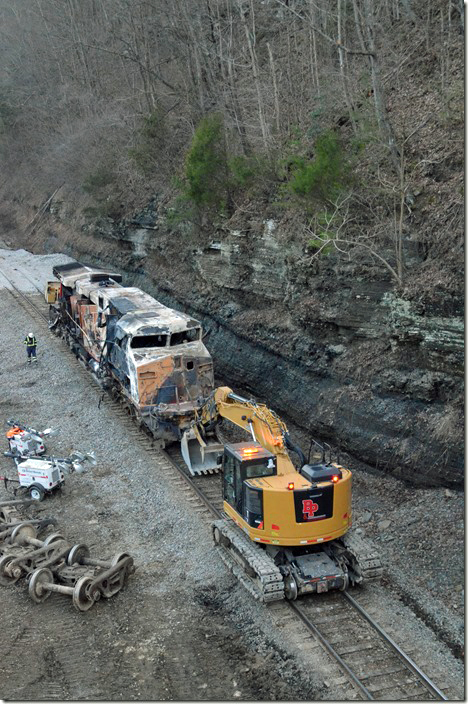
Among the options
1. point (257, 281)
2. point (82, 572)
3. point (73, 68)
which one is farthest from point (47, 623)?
point (73, 68)

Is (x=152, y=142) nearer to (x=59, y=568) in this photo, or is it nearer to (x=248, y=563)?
(x=59, y=568)

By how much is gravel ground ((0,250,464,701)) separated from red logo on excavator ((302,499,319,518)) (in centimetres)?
178

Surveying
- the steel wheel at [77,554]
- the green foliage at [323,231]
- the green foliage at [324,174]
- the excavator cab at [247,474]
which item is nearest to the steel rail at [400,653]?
the excavator cab at [247,474]

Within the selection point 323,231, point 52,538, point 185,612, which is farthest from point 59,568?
point 323,231

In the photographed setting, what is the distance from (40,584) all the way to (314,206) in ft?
37.9

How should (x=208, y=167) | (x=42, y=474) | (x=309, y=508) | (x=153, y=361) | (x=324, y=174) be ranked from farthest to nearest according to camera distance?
(x=208, y=167) < (x=153, y=361) < (x=324, y=174) < (x=42, y=474) < (x=309, y=508)

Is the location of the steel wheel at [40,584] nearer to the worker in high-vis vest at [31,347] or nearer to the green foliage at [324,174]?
the green foliage at [324,174]

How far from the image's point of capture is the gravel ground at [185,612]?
10.6 metres

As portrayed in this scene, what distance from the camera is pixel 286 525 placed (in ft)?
39.2

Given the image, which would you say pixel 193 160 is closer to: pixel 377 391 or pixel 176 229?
pixel 176 229

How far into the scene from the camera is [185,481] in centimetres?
1725

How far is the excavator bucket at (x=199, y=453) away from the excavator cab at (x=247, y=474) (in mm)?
4116

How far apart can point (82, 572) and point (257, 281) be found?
11.9m

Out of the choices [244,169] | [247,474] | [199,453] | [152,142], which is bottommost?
[199,453]
